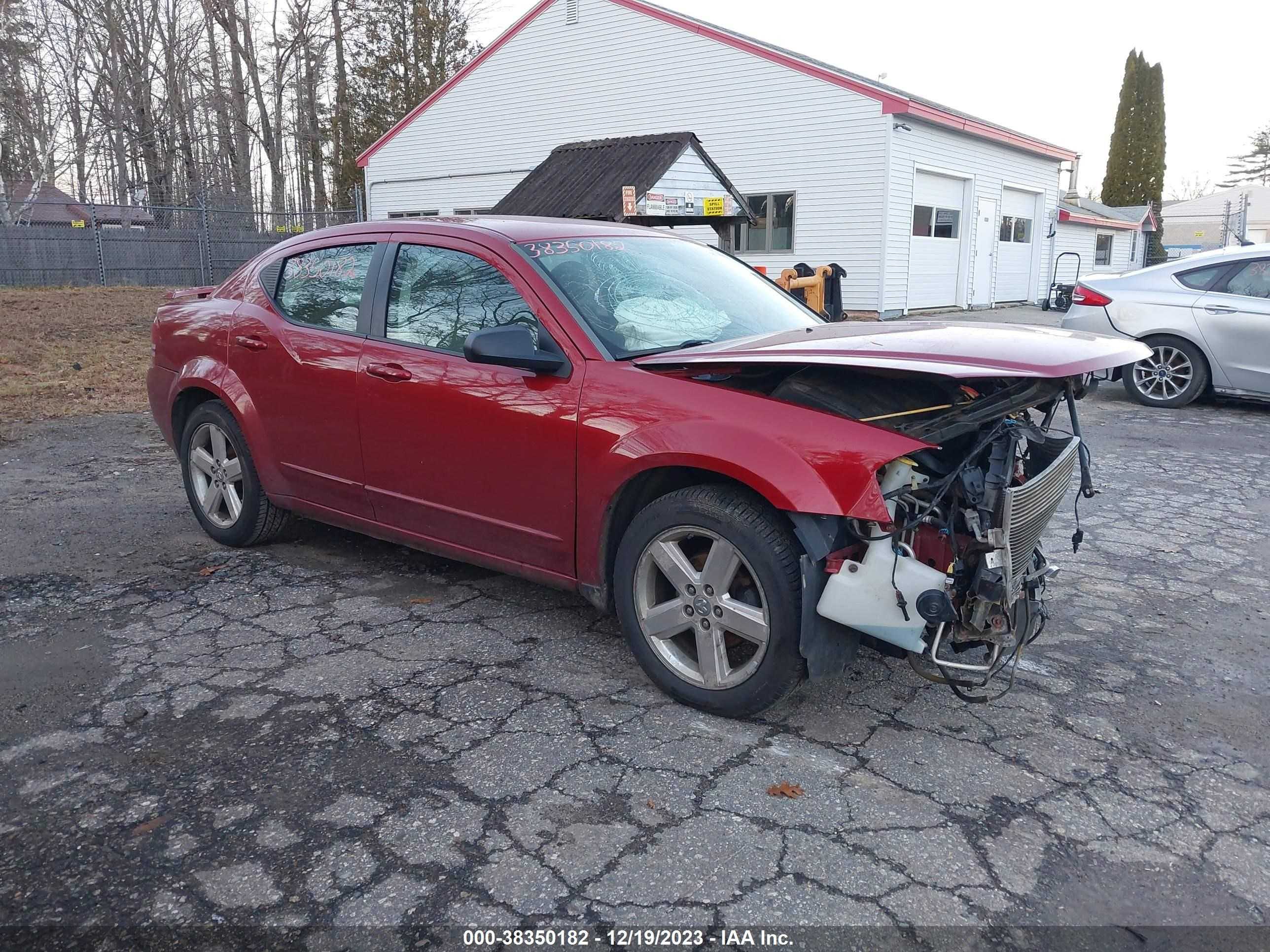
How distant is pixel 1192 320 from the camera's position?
916 centimetres

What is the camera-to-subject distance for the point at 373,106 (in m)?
33.8

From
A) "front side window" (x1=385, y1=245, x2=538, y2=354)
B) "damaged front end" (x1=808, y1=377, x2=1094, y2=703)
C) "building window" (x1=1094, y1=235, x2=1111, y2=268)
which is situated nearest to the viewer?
"damaged front end" (x1=808, y1=377, x2=1094, y2=703)

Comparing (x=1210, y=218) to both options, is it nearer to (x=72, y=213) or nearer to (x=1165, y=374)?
(x=1165, y=374)

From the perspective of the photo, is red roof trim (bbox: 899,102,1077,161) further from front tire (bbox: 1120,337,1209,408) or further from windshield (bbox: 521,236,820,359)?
windshield (bbox: 521,236,820,359)

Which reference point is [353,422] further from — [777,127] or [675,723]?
[777,127]

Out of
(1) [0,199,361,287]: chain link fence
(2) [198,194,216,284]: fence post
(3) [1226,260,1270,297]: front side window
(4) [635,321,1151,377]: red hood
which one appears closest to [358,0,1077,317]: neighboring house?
(1) [0,199,361,287]: chain link fence

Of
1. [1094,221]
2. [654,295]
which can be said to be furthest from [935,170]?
[654,295]

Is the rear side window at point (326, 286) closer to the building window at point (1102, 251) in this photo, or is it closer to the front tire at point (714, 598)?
the front tire at point (714, 598)

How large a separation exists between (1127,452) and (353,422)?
6.18 metres

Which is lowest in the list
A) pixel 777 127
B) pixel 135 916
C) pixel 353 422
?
pixel 135 916

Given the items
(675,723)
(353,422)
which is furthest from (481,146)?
(675,723)

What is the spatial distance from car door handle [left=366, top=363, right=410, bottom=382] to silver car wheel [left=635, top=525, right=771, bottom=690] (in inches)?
54.0

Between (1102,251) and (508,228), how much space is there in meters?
34.4

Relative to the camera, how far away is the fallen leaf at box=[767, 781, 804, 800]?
2.88 meters
